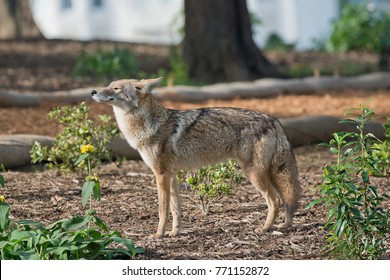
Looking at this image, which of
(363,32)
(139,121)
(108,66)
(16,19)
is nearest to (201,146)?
(139,121)

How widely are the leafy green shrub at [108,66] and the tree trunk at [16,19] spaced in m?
5.83

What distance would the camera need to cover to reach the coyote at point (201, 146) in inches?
302

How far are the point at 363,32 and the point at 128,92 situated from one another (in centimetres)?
1596

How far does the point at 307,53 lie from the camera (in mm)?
24078

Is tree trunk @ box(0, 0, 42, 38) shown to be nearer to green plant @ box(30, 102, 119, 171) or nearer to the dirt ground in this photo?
the dirt ground

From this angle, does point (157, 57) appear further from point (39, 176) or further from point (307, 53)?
point (39, 176)

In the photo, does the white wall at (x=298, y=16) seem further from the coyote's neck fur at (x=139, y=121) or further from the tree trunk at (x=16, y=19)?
the coyote's neck fur at (x=139, y=121)

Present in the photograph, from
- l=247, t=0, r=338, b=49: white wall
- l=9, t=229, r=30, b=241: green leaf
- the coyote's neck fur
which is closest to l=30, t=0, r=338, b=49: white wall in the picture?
l=247, t=0, r=338, b=49: white wall

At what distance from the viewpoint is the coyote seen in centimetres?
767

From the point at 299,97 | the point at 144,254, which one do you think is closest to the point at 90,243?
the point at 144,254

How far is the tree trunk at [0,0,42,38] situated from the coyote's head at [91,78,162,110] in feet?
54.5

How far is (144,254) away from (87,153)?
2.85 feet

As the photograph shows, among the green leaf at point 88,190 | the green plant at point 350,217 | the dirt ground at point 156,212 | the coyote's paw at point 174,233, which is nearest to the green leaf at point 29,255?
the green leaf at point 88,190

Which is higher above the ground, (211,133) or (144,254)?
(211,133)
